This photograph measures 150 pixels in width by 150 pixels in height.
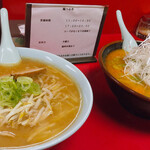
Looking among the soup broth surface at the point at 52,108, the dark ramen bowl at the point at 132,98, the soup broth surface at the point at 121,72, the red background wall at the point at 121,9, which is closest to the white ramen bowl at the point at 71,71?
the soup broth surface at the point at 52,108

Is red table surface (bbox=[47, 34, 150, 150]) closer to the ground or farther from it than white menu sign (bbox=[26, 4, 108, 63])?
closer to the ground

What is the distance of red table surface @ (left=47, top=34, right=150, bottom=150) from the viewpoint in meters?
0.90

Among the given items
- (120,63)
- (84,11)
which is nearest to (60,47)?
(84,11)

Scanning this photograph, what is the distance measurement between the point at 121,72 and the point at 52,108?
19.8 inches

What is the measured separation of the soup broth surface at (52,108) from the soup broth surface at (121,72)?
280mm

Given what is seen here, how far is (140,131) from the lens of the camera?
1.00 m

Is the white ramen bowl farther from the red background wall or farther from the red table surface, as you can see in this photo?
the red background wall

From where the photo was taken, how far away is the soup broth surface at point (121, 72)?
1.03 metres

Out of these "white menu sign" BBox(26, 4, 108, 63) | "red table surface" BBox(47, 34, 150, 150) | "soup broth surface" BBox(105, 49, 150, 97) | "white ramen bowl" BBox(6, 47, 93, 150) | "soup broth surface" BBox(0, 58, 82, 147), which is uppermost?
"white menu sign" BBox(26, 4, 108, 63)

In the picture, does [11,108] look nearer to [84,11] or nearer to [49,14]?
[49,14]

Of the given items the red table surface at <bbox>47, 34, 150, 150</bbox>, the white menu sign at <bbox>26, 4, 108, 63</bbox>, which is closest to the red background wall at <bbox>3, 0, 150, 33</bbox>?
the white menu sign at <bbox>26, 4, 108, 63</bbox>

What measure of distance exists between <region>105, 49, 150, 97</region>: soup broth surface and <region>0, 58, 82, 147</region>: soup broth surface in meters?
0.28

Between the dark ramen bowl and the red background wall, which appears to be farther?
the red background wall

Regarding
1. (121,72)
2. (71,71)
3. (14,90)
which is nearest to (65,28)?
(71,71)
